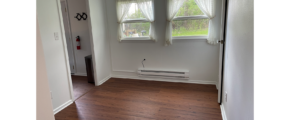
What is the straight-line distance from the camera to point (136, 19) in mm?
3531

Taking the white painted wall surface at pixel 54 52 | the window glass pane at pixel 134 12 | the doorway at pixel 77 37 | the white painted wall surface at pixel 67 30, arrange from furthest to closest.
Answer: the white painted wall surface at pixel 67 30, the doorway at pixel 77 37, the window glass pane at pixel 134 12, the white painted wall surface at pixel 54 52

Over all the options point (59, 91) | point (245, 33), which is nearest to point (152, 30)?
point (59, 91)

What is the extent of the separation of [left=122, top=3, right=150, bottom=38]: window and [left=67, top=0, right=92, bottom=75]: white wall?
→ 1021mm

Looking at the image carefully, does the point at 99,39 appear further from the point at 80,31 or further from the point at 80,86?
the point at 80,86

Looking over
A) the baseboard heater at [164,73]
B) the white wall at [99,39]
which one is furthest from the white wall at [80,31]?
the baseboard heater at [164,73]

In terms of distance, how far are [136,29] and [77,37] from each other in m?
1.56

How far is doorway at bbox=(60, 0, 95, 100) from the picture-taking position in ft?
12.5

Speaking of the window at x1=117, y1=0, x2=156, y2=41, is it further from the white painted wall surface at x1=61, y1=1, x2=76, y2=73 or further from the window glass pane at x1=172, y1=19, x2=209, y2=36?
the white painted wall surface at x1=61, y1=1, x2=76, y2=73

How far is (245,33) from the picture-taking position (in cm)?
119

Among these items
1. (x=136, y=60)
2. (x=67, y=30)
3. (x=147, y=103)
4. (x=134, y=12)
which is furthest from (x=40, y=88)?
(x=67, y=30)

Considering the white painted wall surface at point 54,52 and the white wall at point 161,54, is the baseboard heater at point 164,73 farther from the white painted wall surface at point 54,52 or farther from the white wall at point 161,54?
the white painted wall surface at point 54,52

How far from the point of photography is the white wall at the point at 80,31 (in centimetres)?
383

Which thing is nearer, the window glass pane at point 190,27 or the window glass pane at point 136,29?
the window glass pane at point 190,27
